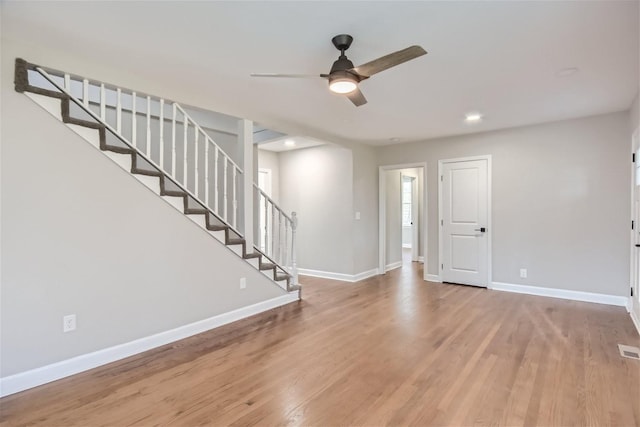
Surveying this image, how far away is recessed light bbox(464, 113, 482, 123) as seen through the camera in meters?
4.16

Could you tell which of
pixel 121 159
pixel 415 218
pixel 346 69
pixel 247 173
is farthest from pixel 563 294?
pixel 121 159

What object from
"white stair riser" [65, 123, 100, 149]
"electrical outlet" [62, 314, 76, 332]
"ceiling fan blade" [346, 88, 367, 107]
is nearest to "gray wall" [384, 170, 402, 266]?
"ceiling fan blade" [346, 88, 367, 107]

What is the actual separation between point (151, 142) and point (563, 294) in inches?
227

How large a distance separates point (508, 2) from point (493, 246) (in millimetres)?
3923

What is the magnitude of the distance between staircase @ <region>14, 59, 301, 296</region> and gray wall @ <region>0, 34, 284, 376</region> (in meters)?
0.09

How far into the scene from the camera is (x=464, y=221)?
212 inches

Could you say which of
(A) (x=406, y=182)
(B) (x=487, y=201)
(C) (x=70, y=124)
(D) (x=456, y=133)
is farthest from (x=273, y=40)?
(A) (x=406, y=182)

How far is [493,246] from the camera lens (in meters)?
5.09

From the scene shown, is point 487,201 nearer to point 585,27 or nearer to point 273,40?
point 585,27

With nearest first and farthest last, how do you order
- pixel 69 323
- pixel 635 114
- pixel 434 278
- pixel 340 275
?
1. pixel 69 323
2. pixel 635 114
3. pixel 434 278
4. pixel 340 275

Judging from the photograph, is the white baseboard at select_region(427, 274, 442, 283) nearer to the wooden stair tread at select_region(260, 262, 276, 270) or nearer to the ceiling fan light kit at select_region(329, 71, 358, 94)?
the wooden stair tread at select_region(260, 262, 276, 270)

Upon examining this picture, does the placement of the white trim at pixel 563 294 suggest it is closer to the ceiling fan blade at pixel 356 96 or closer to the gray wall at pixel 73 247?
the ceiling fan blade at pixel 356 96

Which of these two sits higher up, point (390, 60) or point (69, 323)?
point (390, 60)

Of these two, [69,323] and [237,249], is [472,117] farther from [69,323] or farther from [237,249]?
[69,323]
